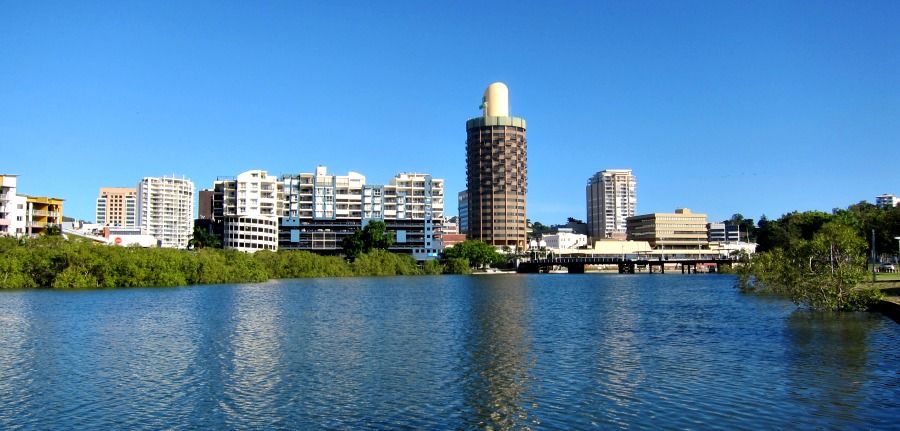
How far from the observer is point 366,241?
183375 mm

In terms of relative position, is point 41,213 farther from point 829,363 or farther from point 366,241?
point 829,363

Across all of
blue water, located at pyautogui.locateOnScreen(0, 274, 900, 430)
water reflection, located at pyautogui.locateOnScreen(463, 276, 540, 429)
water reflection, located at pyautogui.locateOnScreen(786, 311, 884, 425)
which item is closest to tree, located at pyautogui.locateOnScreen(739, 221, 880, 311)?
blue water, located at pyautogui.locateOnScreen(0, 274, 900, 430)

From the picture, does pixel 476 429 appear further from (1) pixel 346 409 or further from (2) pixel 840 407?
(2) pixel 840 407

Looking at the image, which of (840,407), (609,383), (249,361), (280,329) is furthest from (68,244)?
(840,407)

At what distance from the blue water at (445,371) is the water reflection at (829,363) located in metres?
0.10

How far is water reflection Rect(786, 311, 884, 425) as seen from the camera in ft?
78.0

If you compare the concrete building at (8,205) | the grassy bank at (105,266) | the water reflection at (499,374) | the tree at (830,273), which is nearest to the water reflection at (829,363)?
the tree at (830,273)

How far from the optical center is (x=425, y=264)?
195250 mm

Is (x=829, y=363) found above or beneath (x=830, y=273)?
beneath

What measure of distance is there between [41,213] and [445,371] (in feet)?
469

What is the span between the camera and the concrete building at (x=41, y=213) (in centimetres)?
14412

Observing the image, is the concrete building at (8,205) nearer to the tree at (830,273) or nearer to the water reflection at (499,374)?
the water reflection at (499,374)

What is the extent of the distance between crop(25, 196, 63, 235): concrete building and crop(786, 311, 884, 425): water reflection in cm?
13850

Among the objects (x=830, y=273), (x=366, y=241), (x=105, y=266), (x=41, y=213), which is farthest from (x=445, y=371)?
(x=366, y=241)
